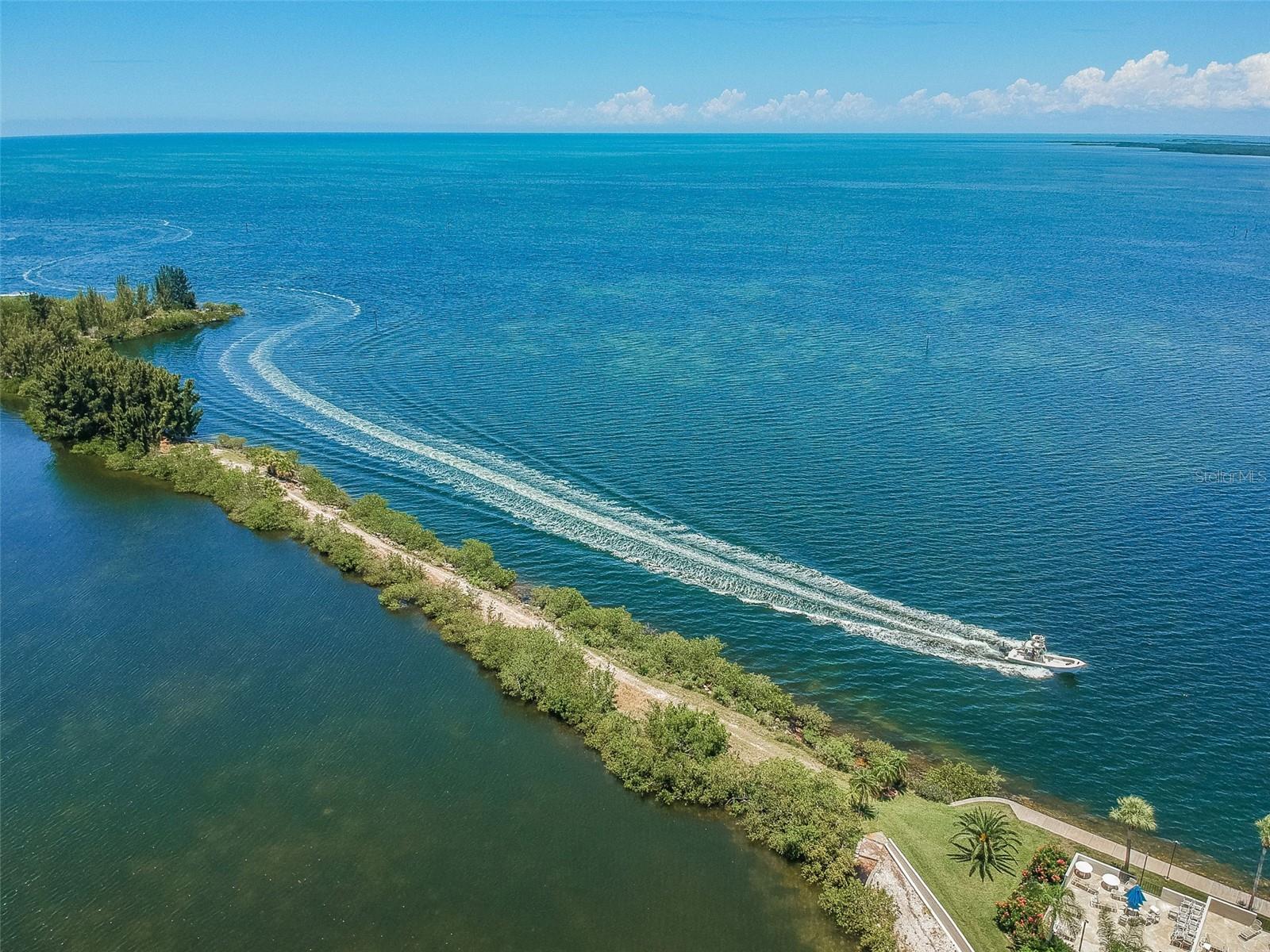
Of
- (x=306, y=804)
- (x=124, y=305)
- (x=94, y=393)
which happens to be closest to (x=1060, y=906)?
(x=306, y=804)

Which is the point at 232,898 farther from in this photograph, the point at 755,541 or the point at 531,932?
the point at 755,541

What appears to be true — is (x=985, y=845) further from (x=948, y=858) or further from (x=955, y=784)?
(x=955, y=784)

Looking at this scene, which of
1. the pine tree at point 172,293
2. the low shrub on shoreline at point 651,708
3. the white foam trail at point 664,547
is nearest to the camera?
the low shrub on shoreline at point 651,708

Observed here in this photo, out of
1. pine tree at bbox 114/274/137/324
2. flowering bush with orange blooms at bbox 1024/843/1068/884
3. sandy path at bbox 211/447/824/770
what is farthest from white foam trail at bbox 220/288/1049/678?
pine tree at bbox 114/274/137/324

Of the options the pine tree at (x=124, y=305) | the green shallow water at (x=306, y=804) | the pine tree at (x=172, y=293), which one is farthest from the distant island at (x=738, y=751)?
the pine tree at (x=172, y=293)

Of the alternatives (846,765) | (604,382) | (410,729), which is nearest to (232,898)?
(410,729)

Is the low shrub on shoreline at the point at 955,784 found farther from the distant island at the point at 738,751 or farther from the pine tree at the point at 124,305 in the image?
the pine tree at the point at 124,305
